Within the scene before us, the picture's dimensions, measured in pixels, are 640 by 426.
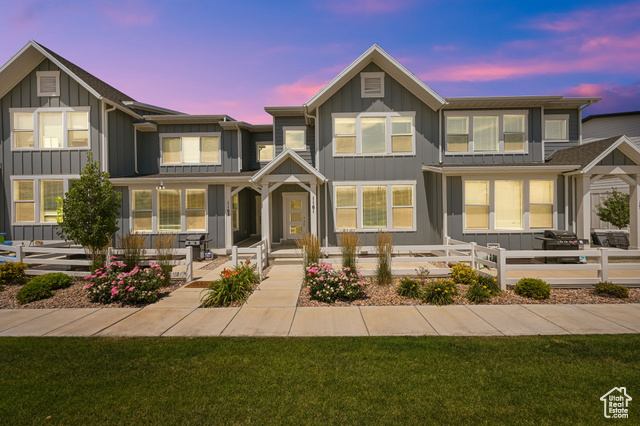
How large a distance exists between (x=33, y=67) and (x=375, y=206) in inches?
632

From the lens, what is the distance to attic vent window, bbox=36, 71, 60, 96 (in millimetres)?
14484

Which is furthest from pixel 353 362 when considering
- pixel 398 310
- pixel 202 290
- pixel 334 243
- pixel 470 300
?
pixel 334 243

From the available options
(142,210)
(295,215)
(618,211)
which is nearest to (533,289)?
(295,215)

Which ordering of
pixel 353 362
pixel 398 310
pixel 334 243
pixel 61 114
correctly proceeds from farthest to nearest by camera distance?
pixel 61 114 < pixel 334 243 < pixel 398 310 < pixel 353 362

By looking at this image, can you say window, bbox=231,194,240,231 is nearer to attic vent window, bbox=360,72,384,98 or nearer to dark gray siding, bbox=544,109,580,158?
attic vent window, bbox=360,72,384,98

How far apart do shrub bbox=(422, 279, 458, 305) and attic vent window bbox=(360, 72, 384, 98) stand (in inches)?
350

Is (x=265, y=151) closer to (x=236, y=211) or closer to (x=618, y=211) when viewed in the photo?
(x=236, y=211)

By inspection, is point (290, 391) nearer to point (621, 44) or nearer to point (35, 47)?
point (35, 47)

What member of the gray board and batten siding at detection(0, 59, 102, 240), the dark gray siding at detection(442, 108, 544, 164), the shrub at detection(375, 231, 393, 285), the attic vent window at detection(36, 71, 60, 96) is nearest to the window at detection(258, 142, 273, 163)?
the gray board and batten siding at detection(0, 59, 102, 240)

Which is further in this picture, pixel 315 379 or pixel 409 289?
pixel 409 289

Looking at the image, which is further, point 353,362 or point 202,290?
point 202,290

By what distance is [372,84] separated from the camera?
45.1 feet

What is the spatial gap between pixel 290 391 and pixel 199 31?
13.1 metres

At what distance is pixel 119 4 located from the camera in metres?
10.7
